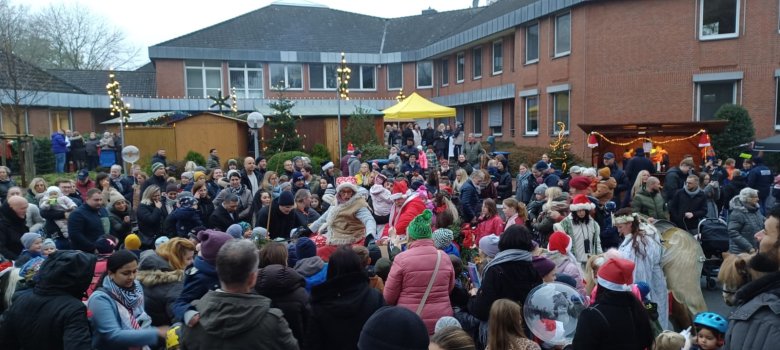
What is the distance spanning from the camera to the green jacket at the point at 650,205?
8.89 meters

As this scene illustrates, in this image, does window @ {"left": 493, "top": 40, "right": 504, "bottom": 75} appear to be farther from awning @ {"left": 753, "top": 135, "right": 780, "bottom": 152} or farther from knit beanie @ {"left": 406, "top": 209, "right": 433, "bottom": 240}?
knit beanie @ {"left": 406, "top": 209, "right": 433, "bottom": 240}

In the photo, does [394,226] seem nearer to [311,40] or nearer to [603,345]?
[603,345]

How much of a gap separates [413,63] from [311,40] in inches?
293

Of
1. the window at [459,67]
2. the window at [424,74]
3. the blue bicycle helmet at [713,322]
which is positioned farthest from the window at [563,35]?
the blue bicycle helmet at [713,322]

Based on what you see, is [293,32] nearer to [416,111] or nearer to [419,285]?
[416,111]

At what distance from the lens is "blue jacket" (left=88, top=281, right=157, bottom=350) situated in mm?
3771

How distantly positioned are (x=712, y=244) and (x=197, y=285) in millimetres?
8000

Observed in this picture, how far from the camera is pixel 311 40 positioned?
124 feet

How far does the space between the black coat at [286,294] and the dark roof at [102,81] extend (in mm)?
35762

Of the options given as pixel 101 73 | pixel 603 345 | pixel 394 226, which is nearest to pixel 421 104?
pixel 394 226

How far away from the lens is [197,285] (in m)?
3.94

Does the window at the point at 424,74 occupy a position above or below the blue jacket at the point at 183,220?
above

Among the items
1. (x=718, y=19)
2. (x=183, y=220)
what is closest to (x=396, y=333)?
(x=183, y=220)

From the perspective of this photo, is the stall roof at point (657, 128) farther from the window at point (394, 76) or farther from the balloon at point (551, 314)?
the window at point (394, 76)
